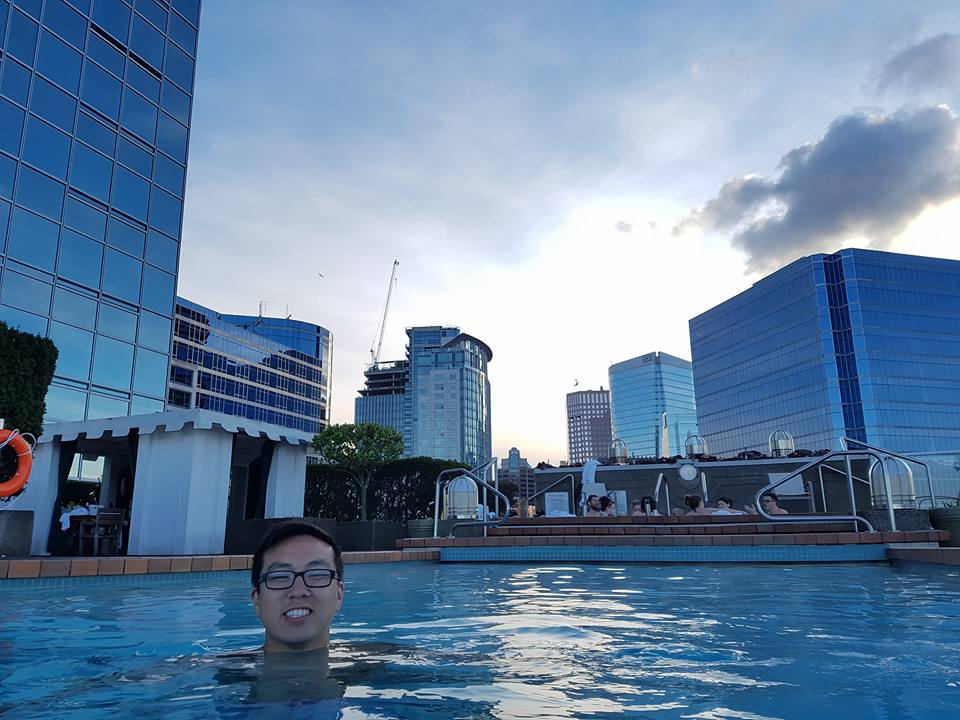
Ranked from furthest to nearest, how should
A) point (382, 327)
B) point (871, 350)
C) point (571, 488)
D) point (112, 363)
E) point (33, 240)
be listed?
point (382, 327) → point (871, 350) → point (571, 488) → point (112, 363) → point (33, 240)

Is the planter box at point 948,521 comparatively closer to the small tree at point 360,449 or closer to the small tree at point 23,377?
the small tree at point 23,377

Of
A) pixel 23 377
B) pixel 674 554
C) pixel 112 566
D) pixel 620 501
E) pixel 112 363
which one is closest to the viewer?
pixel 112 566

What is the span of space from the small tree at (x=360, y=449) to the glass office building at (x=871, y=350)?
72.6m

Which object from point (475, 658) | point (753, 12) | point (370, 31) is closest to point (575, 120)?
point (753, 12)

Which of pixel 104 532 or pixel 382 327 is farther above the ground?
pixel 382 327

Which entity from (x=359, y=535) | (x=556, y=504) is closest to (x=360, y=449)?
(x=556, y=504)

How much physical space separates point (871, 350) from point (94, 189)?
8726 cm

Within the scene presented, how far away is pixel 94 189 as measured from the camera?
23.1 m

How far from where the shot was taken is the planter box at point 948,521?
A: 32.9 ft

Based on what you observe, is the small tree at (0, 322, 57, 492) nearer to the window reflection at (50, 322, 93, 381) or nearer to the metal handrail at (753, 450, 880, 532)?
the window reflection at (50, 322, 93, 381)

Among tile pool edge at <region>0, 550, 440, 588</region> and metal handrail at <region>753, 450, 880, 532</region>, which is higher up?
metal handrail at <region>753, 450, 880, 532</region>

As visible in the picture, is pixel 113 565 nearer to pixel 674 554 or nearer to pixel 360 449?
pixel 674 554

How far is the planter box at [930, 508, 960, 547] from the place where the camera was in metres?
10.0

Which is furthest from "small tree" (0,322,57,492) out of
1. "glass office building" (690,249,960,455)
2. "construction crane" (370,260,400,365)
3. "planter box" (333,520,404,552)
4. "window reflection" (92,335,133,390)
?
"construction crane" (370,260,400,365)
